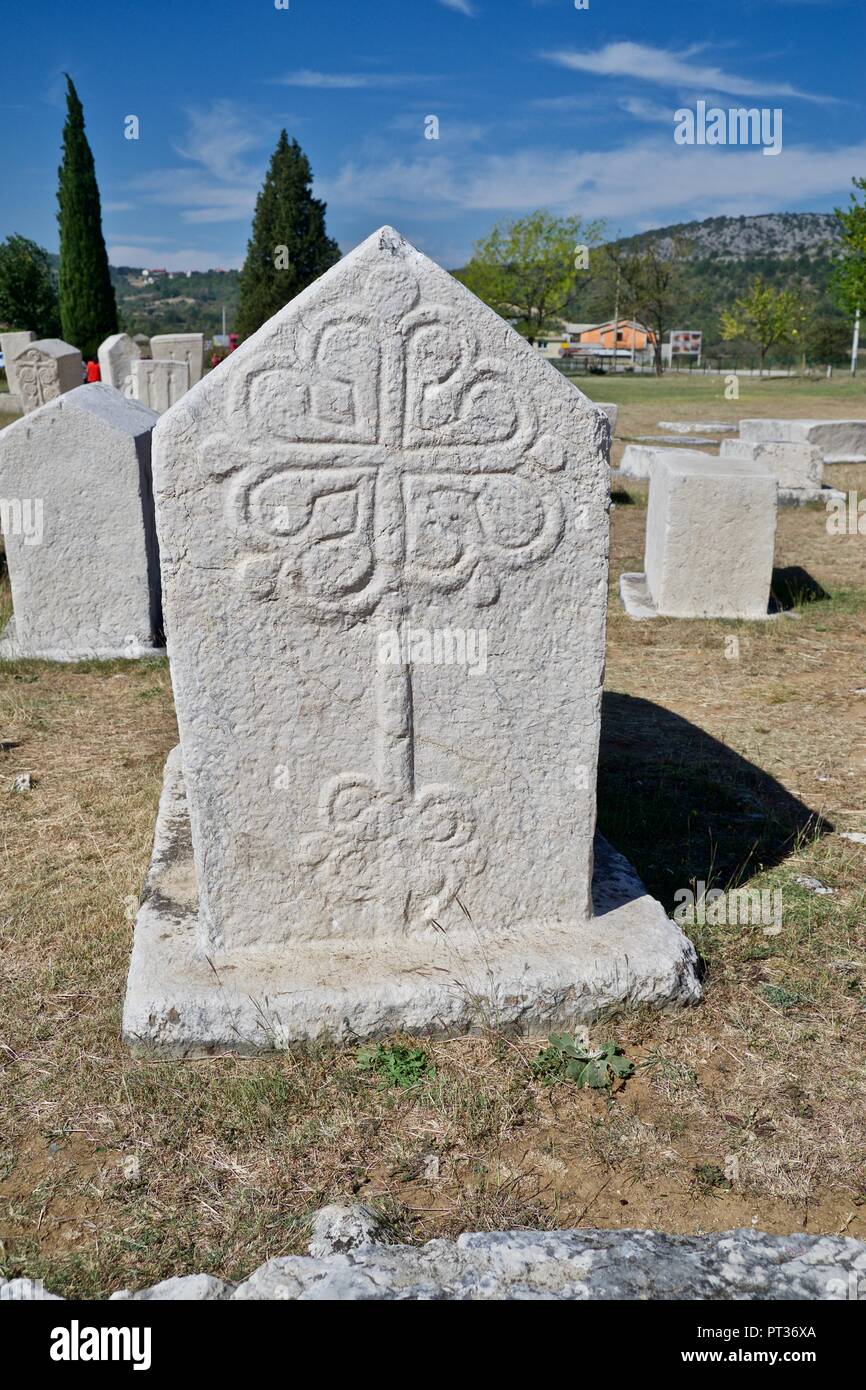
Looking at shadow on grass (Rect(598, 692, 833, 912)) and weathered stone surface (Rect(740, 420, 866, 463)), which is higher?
weathered stone surface (Rect(740, 420, 866, 463))

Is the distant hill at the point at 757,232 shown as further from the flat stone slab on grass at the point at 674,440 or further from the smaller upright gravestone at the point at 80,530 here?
the smaller upright gravestone at the point at 80,530

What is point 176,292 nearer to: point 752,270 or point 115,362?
point 752,270

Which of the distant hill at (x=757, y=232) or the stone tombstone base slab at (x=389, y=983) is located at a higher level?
the distant hill at (x=757, y=232)

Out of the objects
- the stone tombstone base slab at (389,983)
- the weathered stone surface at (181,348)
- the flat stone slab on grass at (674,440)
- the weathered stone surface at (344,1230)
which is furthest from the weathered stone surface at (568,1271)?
the weathered stone surface at (181,348)

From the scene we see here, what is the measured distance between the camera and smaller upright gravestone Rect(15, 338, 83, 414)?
17.0m

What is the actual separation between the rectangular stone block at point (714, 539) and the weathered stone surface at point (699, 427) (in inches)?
429

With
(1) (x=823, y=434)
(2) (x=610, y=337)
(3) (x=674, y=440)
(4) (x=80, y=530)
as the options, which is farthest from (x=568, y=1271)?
(2) (x=610, y=337)

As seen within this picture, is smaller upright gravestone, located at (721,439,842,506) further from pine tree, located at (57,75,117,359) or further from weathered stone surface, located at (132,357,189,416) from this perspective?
pine tree, located at (57,75,117,359)

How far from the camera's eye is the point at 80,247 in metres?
26.2

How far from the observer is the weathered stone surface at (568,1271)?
1629 millimetres

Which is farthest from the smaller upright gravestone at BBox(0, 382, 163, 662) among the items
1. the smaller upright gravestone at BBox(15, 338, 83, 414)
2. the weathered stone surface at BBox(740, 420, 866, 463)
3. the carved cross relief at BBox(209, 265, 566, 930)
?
the smaller upright gravestone at BBox(15, 338, 83, 414)

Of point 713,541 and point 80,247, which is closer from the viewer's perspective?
point 713,541

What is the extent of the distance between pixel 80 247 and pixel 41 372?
36.7ft

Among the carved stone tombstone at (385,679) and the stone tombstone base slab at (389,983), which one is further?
the stone tombstone base slab at (389,983)
